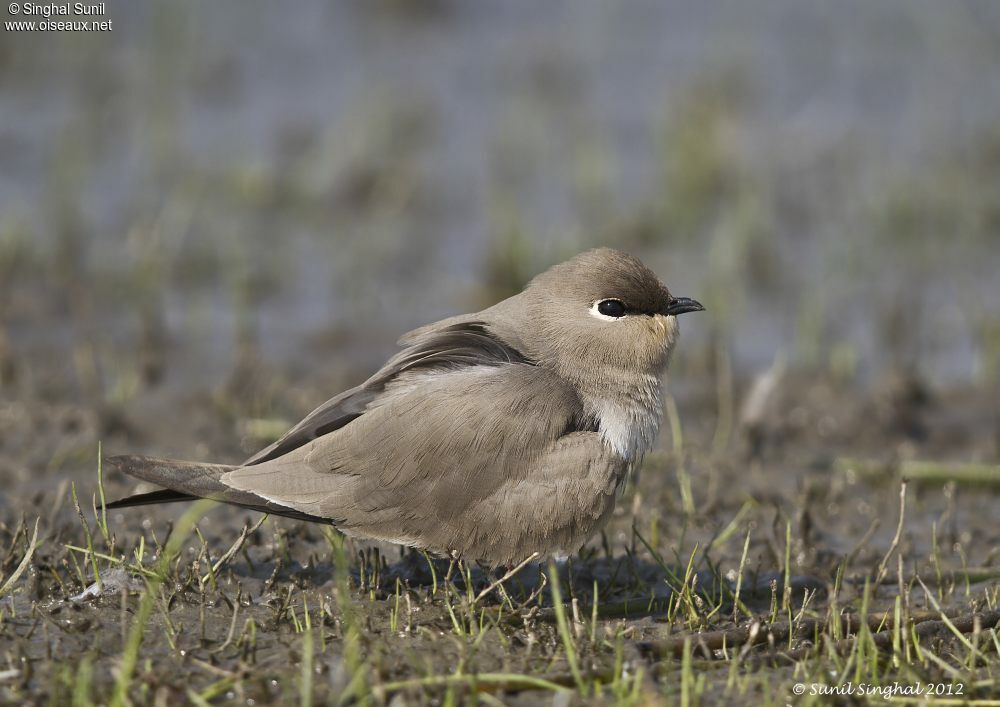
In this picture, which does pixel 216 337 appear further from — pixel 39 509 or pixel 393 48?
pixel 393 48

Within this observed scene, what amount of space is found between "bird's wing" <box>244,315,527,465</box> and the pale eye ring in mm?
464

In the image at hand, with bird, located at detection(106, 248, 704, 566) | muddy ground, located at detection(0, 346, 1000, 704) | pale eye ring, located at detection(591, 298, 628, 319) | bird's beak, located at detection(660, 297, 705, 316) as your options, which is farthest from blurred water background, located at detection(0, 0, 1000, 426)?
bird, located at detection(106, 248, 704, 566)

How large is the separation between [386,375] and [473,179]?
551 centimetres

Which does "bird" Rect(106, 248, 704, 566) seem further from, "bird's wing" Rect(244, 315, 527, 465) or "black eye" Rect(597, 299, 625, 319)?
"black eye" Rect(597, 299, 625, 319)

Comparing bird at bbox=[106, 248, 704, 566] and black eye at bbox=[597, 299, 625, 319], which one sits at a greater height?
black eye at bbox=[597, 299, 625, 319]

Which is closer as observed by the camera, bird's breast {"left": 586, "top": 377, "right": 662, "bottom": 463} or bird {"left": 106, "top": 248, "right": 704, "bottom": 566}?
bird {"left": 106, "top": 248, "right": 704, "bottom": 566}

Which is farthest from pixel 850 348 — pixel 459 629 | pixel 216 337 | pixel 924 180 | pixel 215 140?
pixel 215 140

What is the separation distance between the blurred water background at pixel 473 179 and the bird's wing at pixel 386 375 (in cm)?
229

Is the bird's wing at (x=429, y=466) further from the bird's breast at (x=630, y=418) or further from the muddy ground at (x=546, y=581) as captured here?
the muddy ground at (x=546, y=581)

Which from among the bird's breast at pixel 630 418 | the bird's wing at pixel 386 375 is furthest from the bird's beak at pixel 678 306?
the bird's wing at pixel 386 375

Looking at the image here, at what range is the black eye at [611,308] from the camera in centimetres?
529

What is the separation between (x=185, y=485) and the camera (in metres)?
4.64

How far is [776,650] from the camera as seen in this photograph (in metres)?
4.49

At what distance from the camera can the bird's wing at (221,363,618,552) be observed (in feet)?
15.5
